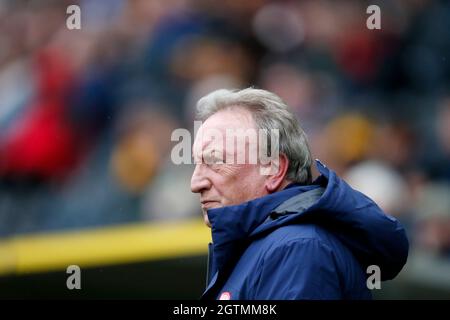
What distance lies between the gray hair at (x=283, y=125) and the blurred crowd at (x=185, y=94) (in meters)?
3.09

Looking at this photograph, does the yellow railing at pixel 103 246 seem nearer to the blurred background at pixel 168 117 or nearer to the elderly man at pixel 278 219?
the blurred background at pixel 168 117

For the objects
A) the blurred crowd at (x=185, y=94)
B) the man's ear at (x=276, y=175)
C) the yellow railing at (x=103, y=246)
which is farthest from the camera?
the blurred crowd at (x=185, y=94)

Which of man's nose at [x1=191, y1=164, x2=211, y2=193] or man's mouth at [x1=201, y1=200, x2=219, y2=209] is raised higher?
man's nose at [x1=191, y1=164, x2=211, y2=193]

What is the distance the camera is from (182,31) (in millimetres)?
6195

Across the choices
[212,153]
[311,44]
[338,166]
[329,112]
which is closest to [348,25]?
[311,44]

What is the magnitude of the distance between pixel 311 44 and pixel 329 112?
1.74 feet

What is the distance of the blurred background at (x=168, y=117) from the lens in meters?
5.46

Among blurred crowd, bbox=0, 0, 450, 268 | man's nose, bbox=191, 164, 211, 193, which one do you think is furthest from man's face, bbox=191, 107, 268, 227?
blurred crowd, bbox=0, 0, 450, 268

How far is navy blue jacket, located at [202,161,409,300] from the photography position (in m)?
2.12

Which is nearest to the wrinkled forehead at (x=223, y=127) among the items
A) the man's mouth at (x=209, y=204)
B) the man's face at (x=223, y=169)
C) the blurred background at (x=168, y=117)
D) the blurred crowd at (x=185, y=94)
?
the man's face at (x=223, y=169)

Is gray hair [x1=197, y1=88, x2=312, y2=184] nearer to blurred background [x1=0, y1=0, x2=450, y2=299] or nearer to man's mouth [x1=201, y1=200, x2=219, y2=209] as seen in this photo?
man's mouth [x1=201, y1=200, x2=219, y2=209]

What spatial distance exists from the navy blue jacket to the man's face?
0.14 meters
